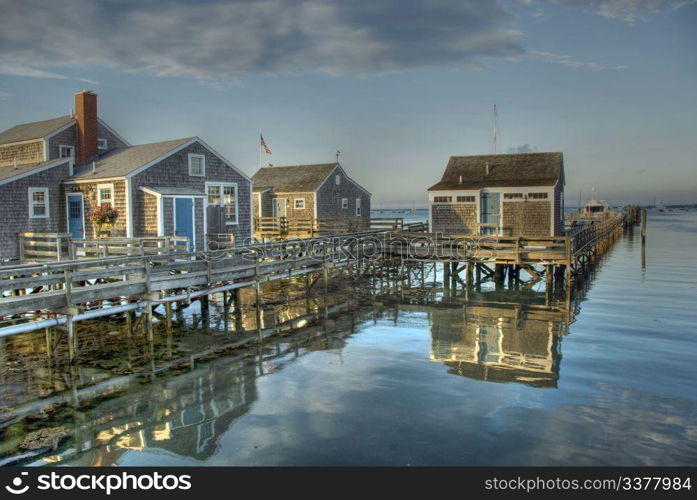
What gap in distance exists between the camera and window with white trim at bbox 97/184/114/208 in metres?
24.7

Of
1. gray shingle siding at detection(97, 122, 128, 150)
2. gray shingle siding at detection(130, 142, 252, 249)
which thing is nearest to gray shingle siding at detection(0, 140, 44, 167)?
gray shingle siding at detection(97, 122, 128, 150)

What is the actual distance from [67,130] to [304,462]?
28.0 meters

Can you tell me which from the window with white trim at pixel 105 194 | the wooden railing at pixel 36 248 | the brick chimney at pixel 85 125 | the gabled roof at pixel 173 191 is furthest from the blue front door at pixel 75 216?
the brick chimney at pixel 85 125

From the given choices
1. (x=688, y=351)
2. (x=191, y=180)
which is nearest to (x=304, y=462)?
(x=688, y=351)

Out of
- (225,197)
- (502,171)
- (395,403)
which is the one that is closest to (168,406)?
(395,403)

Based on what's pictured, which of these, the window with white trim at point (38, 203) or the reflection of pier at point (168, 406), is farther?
the window with white trim at point (38, 203)

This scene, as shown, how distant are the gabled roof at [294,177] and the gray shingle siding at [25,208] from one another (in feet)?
70.2

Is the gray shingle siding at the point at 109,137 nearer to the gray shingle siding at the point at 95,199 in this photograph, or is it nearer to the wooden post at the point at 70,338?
the gray shingle siding at the point at 95,199

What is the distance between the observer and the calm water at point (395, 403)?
8.38 meters

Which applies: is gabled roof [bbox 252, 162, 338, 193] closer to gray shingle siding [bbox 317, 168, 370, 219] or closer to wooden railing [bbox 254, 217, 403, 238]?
gray shingle siding [bbox 317, 168, 370, 219]

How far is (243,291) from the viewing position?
2530 cm

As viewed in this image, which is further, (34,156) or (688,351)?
(34,156)

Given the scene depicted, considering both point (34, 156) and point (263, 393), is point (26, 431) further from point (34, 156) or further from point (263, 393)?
point (34, 156)

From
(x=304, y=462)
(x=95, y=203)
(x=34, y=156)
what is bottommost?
(x=304, y=462)
